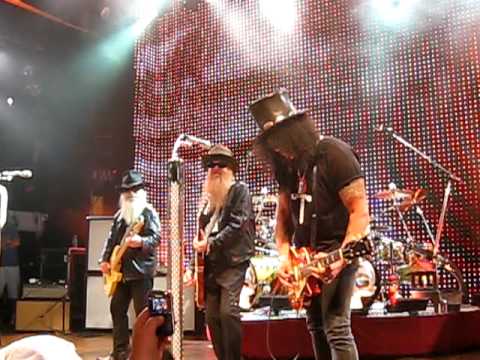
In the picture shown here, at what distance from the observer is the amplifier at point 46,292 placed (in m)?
7.89

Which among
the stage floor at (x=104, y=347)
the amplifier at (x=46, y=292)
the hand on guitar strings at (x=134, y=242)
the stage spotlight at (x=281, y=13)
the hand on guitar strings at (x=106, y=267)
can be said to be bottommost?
the stage floor at (x=104, y=347)

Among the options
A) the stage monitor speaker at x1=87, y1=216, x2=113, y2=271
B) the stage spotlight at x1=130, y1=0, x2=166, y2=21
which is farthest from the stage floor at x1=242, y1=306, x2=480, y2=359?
the stage spotlight at x1=130, y1=0, x2=166, y2=21

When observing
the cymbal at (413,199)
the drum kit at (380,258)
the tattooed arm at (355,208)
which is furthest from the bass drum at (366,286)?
the tattooed arm at (355,208)

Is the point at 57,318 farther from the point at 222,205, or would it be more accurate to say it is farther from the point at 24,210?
the point at 222,205

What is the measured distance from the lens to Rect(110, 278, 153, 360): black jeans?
4.66 metres

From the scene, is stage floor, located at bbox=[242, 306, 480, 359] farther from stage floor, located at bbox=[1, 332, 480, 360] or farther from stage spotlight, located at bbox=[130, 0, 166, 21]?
stage spotlight, located at bbox=[130, 0, 166, 21]

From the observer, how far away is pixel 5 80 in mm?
9656

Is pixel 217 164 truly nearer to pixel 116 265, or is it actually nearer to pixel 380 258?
pixel 116 265

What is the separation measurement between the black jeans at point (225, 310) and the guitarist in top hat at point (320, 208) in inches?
27.4

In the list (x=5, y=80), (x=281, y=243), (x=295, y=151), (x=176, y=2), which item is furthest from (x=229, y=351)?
(x=5, y=80)

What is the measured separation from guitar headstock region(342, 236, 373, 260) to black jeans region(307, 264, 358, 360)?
14 cm

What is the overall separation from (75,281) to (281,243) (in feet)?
17.9

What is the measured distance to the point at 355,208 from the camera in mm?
2705

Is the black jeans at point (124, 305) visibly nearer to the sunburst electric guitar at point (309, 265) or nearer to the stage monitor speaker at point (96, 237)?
the sunburst electric guitar at point (309, 265)
